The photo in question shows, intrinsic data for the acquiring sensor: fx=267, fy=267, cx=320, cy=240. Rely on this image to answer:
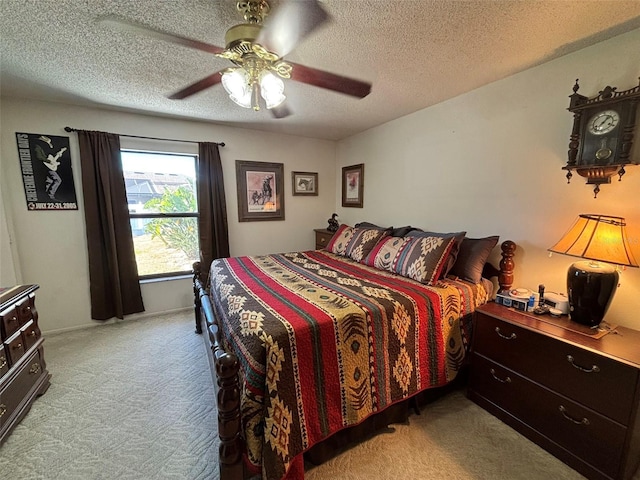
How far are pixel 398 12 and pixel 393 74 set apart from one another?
0.69 m

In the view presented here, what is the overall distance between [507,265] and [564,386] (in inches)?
34.9

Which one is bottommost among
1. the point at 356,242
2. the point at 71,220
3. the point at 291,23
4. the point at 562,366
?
the point at 562,366

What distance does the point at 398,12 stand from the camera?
1.36 m

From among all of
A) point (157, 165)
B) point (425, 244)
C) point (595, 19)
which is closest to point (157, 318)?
point (157, 165)

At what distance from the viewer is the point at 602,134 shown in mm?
1605

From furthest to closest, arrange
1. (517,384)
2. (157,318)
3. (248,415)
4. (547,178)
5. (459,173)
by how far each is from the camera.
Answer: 1. (157,318)
2. (459,173)
3. (547,178)
4. (517,384)
5. (248,415)

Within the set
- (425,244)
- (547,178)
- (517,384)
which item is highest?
(547,178)

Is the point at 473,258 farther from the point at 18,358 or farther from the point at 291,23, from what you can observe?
the point at 18,358

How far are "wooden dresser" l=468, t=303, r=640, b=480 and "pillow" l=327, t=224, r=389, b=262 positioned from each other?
1.15 metres

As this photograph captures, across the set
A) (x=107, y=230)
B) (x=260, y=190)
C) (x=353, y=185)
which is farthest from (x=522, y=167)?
(x=107, y=230)

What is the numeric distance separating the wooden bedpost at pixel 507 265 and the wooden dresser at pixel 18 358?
11.0 ft

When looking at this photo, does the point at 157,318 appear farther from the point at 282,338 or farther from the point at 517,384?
the point at 517,384

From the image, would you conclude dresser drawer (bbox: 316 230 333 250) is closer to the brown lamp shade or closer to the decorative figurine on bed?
the decorative figurine on bed

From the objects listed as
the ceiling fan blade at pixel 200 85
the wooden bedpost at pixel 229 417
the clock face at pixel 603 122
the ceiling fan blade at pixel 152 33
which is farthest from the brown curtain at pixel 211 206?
the clock face at pixel 603 122
